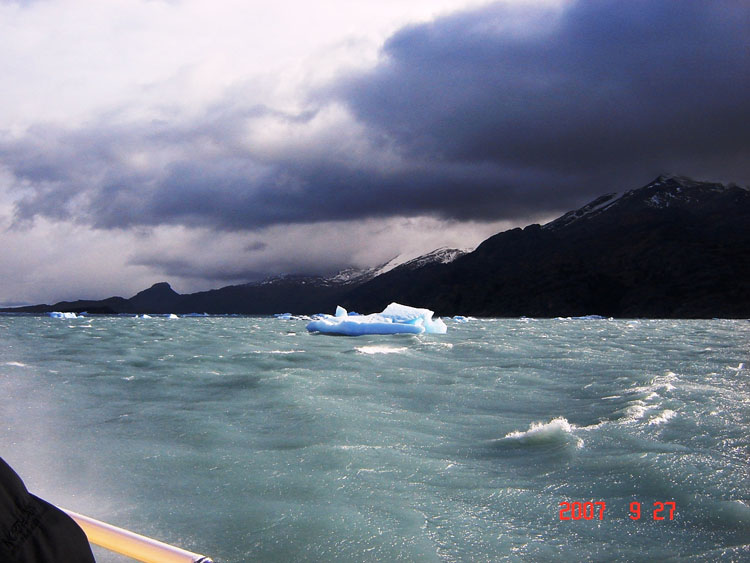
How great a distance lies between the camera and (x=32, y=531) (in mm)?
1534

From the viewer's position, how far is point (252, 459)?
6.76 m

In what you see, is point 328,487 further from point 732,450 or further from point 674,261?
point 674,261

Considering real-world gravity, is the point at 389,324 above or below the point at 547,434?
above

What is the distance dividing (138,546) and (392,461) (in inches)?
179

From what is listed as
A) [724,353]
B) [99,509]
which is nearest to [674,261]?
[724,353]

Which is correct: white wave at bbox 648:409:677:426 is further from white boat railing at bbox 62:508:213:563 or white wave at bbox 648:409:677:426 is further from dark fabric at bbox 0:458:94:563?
dark fabric at bbox 0:458:94:563

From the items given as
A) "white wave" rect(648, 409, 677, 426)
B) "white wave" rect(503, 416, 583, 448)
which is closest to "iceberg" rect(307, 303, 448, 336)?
"white wave" rect(648, 409, 677, 426)

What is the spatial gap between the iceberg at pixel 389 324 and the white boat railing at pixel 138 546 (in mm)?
27849

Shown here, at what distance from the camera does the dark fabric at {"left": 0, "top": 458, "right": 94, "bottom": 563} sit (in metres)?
1.50
